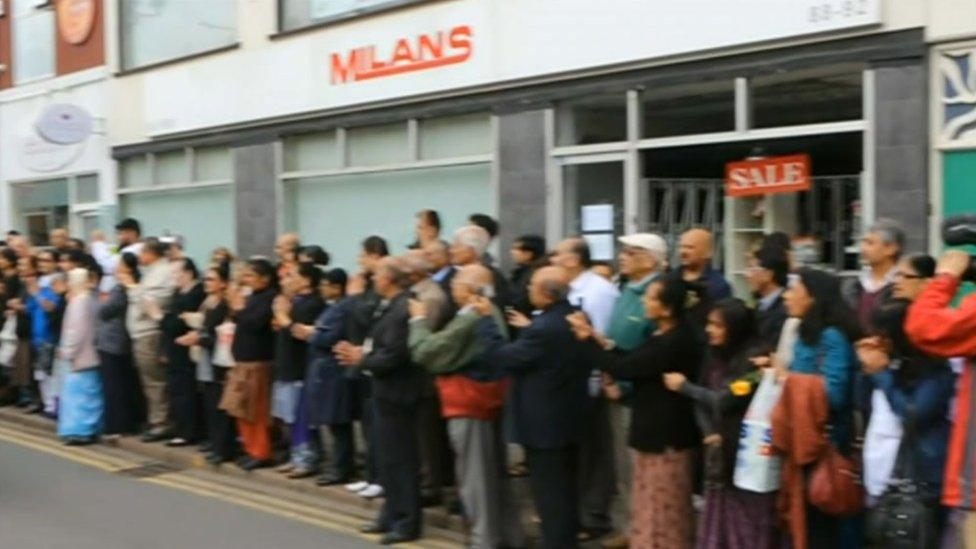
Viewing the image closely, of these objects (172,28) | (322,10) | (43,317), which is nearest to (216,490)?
(43,317)

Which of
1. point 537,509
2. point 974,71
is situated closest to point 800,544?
point 537,509

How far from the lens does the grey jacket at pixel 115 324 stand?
11.1 m

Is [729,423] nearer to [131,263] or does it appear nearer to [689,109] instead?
[689,109]

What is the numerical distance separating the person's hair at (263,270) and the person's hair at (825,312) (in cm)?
503

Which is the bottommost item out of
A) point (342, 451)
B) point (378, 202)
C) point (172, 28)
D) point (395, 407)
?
point (342, 451)

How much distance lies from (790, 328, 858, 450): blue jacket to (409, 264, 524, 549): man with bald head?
2.01 m

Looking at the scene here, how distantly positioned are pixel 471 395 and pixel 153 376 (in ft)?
15.5

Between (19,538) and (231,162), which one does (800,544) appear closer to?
(19,538)

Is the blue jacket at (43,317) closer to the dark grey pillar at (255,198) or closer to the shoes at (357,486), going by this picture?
the dark grey pillar at (255,198)

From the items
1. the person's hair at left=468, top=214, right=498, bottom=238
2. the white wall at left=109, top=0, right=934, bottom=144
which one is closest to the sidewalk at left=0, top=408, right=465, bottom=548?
the person's hair at left=468, top=214, right=498, bottom=238

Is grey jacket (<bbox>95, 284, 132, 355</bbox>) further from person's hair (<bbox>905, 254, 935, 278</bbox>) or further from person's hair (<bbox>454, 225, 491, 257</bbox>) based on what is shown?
person's hair (<bbox>905, 254, 935, 278</bbox>)

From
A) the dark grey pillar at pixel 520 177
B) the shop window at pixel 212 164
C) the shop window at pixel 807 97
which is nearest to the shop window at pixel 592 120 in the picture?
the dark grey pillar at pixel 520 177

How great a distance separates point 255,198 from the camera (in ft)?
48.9

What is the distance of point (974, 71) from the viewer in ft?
26.9
